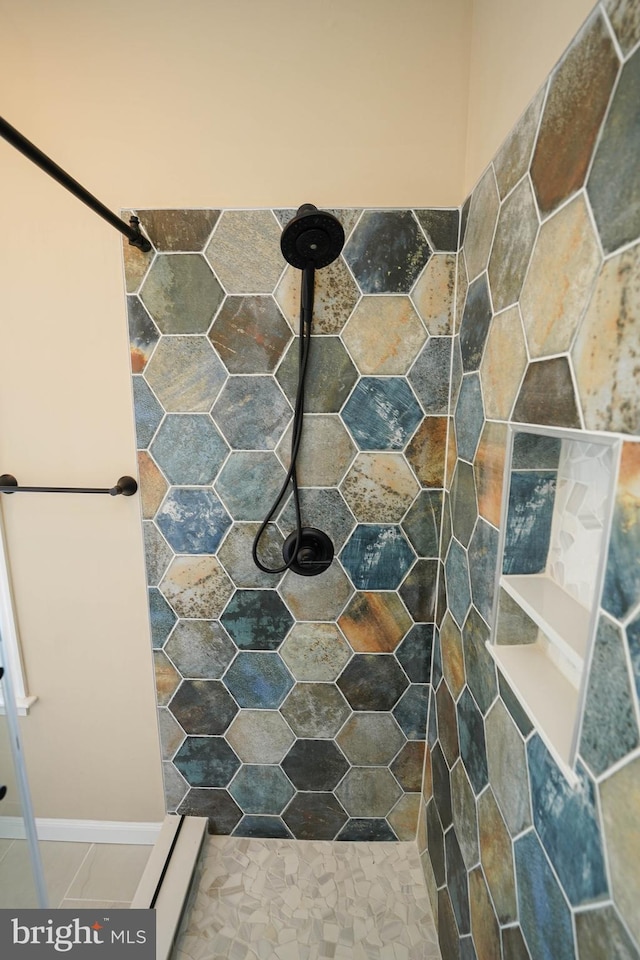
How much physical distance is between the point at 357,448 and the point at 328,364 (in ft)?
0.73

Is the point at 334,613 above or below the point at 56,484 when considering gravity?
below

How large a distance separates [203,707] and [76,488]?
72 cm

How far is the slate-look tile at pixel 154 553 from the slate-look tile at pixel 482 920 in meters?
0.97

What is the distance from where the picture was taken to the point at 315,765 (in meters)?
1.17

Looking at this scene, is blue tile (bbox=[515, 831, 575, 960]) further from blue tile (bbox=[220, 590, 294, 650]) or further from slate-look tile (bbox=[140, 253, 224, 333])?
slate-look tile (bbox=[140, 253, 224, 333])

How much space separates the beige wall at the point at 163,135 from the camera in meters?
0.89

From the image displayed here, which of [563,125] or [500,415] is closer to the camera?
[563,125]

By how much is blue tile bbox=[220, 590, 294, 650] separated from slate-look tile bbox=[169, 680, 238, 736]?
17 cm

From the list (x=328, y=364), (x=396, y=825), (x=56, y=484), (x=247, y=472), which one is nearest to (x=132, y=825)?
(x=396, y=825)

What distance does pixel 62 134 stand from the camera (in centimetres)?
95

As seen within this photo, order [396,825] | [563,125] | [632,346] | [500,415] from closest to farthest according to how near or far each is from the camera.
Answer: [632,346], [563,125], [500,415], [396,825]

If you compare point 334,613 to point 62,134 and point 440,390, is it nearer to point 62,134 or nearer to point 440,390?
point 440,390

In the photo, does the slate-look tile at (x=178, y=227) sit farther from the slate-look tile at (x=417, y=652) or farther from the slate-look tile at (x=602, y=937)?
the slate-look tile at (x=602, y=937)

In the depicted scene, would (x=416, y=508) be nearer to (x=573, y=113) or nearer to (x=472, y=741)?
(x=472, y=741)
